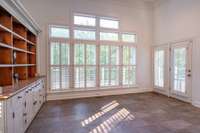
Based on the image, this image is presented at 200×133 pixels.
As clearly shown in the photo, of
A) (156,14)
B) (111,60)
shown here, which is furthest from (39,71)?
(156,14)

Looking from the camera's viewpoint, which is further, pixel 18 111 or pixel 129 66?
pixel 129 66

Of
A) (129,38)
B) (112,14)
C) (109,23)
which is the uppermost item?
(112,14)

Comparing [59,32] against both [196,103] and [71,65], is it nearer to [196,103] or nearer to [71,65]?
[71,65]

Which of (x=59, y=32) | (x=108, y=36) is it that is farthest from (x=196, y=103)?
(x=59, y=32)

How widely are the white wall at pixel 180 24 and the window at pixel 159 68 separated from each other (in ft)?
1.65

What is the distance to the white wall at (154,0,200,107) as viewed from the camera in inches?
185

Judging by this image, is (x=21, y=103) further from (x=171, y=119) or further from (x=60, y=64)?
(x=171, y=119)

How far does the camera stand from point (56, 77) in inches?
214

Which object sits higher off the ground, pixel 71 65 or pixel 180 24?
pixel 180 24

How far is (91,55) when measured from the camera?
5.89 m

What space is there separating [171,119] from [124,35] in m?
3.94

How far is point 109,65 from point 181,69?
2668 millimetres

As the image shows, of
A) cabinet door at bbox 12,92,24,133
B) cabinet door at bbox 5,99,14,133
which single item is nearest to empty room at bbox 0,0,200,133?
cabinet door at bbox 12,92,24,133

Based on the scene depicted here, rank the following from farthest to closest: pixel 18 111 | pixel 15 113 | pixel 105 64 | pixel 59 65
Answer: pixel 105 64
pixel 59 65
pixel 18 111
pixel 15 113
